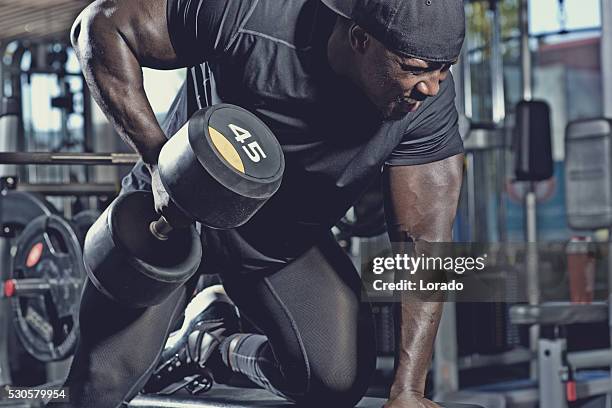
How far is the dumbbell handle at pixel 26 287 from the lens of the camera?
2.81 meters

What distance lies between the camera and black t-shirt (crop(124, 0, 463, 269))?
1.49m

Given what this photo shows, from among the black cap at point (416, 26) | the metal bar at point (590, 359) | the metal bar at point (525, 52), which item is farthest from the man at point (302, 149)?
the metal bar at point (525, 52)

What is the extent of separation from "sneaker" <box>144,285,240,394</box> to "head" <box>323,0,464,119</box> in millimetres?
937

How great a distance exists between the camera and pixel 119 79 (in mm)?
1451

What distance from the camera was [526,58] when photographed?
325 centimetres

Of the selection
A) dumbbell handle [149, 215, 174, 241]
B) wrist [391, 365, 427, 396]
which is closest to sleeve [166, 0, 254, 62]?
dumbbell handle [149, 215, 174, 241]

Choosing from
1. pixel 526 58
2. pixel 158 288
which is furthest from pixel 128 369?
pixel 526 58

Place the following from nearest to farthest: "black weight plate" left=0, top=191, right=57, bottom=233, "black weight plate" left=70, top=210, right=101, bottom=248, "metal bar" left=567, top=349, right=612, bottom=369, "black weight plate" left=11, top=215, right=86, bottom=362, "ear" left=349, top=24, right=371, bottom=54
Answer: "ear" left=349, top=24, right=371, bottom=54 < "metal bar" left=567, top=349, right=612, bottom=369 < "black weight plate" left=11, top=215, right=86, bottom=362 < "black weight plate" left=0, top=191, right=57, bottom=233 < "black weight plate" left=70, top=210, right=101, bottom=248

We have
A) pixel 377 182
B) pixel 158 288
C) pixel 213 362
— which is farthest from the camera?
pixel 377 182

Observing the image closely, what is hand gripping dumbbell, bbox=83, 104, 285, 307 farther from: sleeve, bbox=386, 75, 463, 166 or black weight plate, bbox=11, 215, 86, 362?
black weight plate, bbox=11, 215, 86, 362

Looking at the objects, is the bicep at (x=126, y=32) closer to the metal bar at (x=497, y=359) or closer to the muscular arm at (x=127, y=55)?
the muscular arm at (x=127, y=55)

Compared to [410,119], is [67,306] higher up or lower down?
lower down

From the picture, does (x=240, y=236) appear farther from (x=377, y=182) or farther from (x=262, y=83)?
(x=377, y=182)

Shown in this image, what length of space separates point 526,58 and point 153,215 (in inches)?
83.0
